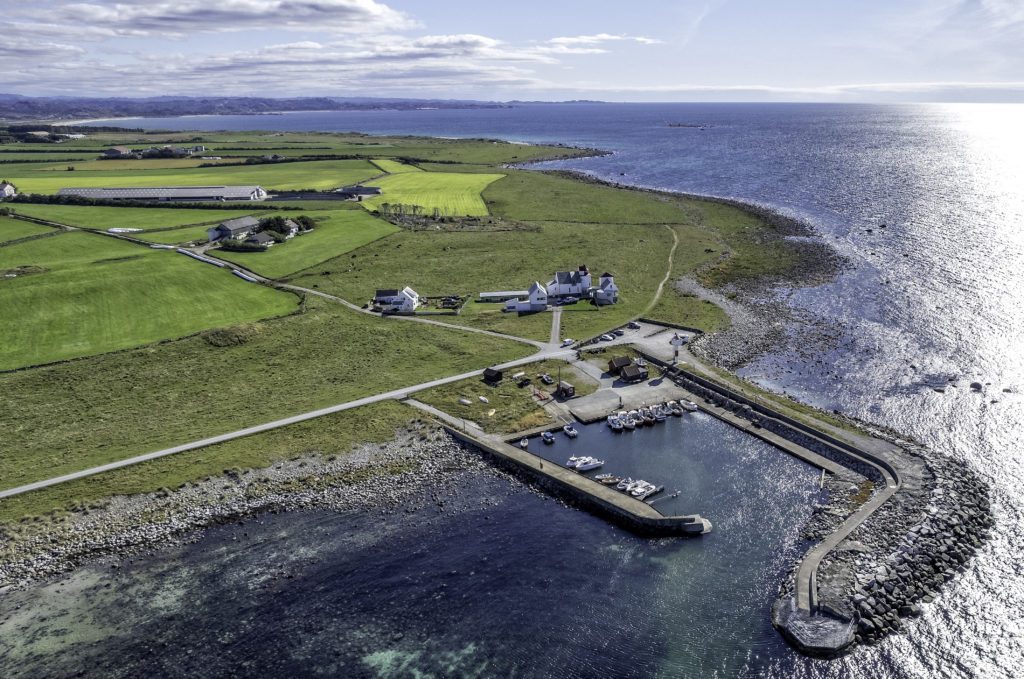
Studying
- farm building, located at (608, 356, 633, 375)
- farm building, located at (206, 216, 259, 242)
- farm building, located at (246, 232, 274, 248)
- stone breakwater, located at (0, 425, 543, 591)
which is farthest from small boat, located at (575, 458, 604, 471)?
farm building, located at (206, 216, 259, 242)

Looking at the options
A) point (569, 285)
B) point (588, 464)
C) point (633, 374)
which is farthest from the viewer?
point (569, 285)

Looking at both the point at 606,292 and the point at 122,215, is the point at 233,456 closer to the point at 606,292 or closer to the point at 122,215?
the point at 606,292

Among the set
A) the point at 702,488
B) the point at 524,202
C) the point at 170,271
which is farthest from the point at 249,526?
the point at 524,202

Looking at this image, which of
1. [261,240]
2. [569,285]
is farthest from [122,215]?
[569,285]

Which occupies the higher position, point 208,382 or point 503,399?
point 503,399

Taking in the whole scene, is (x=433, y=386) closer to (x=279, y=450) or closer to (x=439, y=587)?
(x=279, y=450)

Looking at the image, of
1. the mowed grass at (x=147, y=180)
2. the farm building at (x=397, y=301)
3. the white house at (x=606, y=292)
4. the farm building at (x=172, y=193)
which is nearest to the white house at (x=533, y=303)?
the white house at (x=606, y=292)
